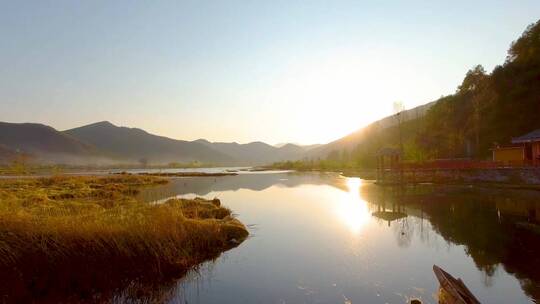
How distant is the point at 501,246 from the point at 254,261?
35.1 feet

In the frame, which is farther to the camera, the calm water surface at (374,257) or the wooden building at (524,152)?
the wooden building at (524,152)

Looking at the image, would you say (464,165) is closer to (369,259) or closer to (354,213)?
(354,213)

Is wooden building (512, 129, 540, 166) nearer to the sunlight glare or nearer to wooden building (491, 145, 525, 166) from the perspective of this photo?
wooden building (491, 145, 525, 166)

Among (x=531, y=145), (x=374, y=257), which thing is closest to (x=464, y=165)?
(x=531, y=145)

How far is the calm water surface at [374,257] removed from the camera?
10.5m

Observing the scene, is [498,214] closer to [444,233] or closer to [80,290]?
[444,233]

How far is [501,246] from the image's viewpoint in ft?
50.0

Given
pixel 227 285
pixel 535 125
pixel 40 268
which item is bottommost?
pixel 227 285

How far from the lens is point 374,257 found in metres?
14.4

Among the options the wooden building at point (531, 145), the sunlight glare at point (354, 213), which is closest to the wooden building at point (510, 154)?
the wooden building at point (531, 145)

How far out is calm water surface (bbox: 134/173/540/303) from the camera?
34.5 ft

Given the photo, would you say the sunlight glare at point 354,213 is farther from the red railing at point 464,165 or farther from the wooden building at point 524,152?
the wooden building at point 524,152

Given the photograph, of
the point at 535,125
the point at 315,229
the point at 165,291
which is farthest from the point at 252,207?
the point at 535,125

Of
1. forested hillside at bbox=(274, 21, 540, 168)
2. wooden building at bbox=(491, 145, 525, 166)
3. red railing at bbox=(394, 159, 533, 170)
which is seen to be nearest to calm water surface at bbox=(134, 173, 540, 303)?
red railing at bbox=(394, 159, 533, 170)
